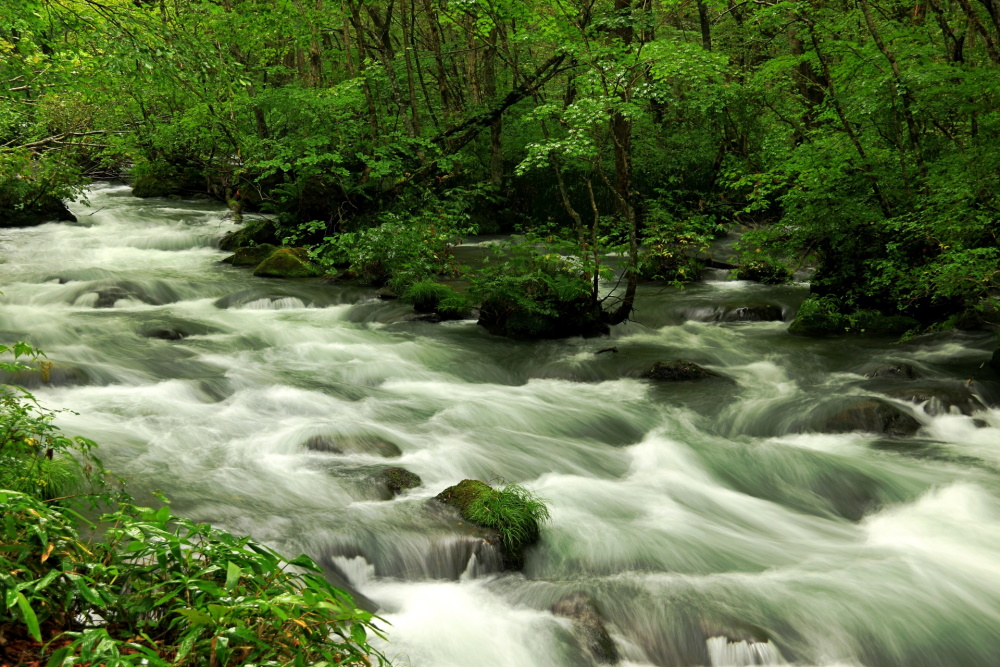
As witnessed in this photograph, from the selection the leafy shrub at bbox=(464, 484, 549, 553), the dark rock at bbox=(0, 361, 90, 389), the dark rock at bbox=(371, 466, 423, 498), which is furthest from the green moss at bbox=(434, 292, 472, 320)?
the leafy shrub at bbox=(464, 484, 549, 553)

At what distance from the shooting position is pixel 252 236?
1697cm

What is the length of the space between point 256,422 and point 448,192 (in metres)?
8.13

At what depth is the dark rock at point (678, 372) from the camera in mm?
10055

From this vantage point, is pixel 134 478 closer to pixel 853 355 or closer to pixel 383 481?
pixel 383 481

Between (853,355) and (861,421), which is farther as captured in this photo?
(853,355)

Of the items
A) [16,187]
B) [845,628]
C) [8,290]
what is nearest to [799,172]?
[845,628]

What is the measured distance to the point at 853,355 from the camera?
10656 mm

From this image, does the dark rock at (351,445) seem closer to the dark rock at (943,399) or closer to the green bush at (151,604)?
the green bush at (151,604)

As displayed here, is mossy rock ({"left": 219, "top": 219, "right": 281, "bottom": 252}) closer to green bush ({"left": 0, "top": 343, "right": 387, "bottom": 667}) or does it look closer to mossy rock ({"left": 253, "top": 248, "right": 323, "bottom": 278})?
mossy rock ({"left": 253, "top": 248, "right": 323, "bottom": 278})

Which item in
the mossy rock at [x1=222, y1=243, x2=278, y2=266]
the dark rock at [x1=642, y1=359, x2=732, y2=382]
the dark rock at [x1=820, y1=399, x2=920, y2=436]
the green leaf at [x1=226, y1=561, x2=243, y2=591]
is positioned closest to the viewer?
the green leaf at [x1=226, y1=561, x2=243, y2=591]

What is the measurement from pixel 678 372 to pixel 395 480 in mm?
5074

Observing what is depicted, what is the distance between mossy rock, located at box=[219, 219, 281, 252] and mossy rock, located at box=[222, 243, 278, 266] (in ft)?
1.93

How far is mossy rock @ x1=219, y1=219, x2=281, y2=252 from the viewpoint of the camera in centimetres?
1687

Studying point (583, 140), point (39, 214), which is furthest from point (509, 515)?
point (39, 214)
